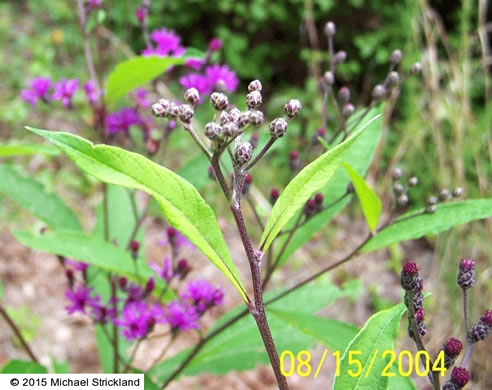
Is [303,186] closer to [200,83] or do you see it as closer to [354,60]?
[200,83]

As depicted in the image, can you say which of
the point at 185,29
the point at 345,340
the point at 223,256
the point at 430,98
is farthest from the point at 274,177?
the point at 223,256

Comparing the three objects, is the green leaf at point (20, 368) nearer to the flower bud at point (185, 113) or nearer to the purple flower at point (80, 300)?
the purple flower at point (80, 300)

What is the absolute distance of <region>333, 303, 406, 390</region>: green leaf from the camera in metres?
0.67

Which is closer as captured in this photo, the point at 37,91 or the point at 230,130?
the point at 230,130

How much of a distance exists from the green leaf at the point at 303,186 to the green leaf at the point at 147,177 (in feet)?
0.25

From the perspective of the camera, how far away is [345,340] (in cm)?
102

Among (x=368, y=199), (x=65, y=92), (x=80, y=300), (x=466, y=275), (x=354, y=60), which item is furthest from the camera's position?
(x=354, y=60)

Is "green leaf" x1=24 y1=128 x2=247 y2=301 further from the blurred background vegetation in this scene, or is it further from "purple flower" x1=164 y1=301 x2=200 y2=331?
Result: the blurred background vegetation

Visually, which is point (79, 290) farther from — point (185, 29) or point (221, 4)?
point (185, 29)

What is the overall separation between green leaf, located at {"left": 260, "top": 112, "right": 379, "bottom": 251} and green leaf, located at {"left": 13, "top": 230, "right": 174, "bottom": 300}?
1.47ft

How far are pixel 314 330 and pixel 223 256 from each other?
1.33 feet

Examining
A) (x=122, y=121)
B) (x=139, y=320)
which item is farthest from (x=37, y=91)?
(x=139, y=320)

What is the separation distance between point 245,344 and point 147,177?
2.40 feet

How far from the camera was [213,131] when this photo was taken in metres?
0.59
